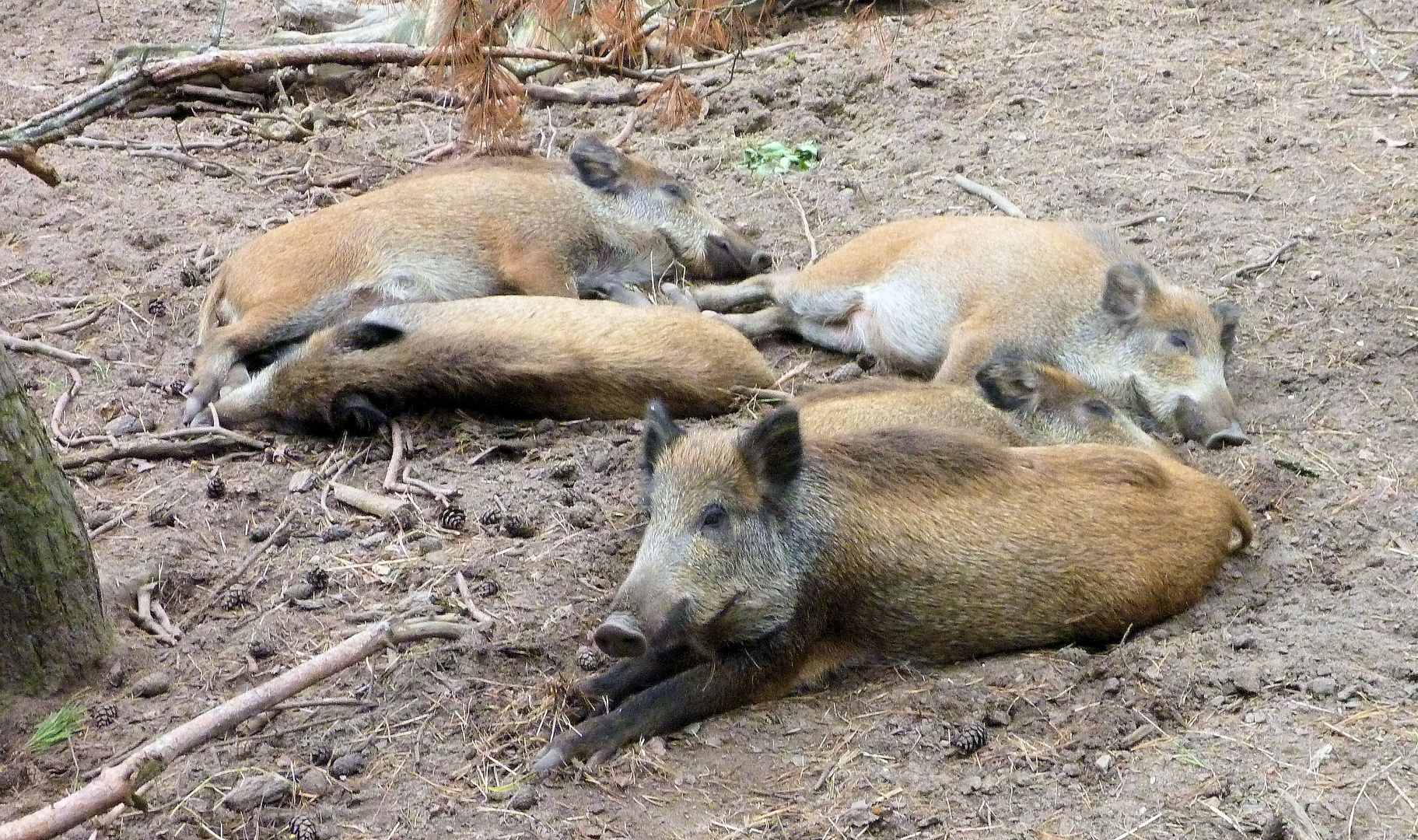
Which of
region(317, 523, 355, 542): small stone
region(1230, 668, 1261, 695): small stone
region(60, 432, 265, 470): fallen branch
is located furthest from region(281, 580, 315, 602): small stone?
region(1230, 668, 1261, 695): small stone

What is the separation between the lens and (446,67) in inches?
256

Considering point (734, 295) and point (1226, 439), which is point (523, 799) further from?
point (734, 295)

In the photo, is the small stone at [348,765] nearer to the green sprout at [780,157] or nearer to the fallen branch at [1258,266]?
the fallen branch at [1258,266]

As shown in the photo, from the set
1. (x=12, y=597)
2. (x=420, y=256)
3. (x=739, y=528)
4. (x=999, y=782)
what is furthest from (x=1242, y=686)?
(x=420, y=256)

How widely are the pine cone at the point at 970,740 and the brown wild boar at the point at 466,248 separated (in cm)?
360

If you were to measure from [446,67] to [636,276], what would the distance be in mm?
1543

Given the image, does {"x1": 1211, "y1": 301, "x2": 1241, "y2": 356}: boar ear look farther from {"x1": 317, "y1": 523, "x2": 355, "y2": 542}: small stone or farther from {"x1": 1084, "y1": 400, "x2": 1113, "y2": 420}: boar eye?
{"x1": 317, "y1": 523, "x2": 355, "y2": 542}: small stone

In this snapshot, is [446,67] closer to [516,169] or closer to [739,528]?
[516,169]

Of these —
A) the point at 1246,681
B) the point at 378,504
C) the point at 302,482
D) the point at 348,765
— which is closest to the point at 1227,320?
the point at 1246,681

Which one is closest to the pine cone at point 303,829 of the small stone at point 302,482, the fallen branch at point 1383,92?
the small stone at point 302,482

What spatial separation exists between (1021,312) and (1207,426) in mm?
1046

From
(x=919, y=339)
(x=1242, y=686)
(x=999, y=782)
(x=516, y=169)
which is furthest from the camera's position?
(x=516, y=169)

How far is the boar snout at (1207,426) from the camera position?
532cm

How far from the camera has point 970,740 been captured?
3.65 meters
